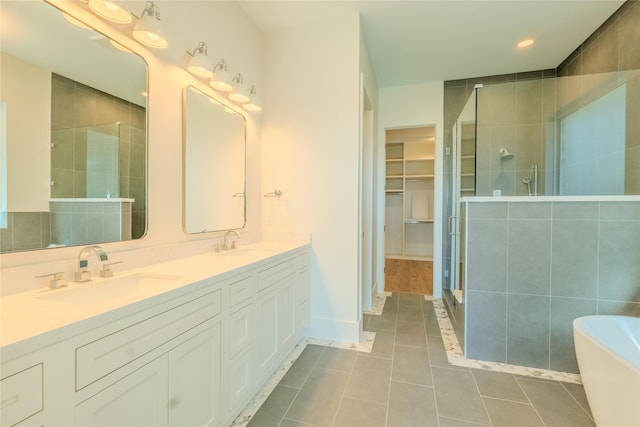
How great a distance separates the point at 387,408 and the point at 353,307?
0.90 meters

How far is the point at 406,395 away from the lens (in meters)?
1.83

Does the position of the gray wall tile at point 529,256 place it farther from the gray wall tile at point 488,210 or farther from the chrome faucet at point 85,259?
the chrome faucet at point 85,259

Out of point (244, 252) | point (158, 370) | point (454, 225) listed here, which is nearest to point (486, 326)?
point (454, 225)

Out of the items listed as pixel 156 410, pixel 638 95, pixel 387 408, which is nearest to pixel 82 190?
pixel 156 410

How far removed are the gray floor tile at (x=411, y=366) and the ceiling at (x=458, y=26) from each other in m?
2.97

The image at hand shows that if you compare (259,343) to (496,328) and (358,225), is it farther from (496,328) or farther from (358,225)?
(496,328)

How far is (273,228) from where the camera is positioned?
9.04 feet

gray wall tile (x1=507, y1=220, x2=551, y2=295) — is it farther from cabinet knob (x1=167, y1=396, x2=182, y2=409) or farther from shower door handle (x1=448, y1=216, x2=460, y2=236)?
cabinet knob (x1=167, y1=396, x2=182, y2=409)

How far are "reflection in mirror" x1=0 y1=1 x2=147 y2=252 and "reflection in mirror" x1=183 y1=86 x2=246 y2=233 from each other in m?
0.35

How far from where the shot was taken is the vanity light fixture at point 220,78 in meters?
2.05


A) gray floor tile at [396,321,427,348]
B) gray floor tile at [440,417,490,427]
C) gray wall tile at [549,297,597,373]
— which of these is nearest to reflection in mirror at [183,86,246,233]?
gray floor tile at [396,321,427,348]

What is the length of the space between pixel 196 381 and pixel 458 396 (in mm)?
1639

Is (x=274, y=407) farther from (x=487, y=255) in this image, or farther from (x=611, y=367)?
(x=487, y=255)

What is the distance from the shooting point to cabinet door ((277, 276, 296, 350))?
2.04 m
